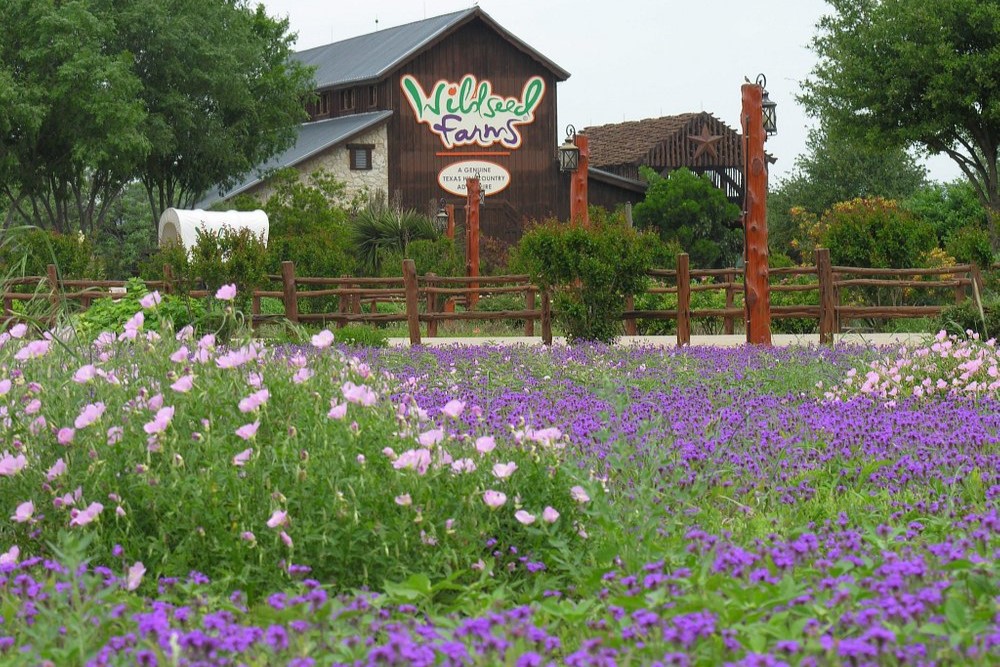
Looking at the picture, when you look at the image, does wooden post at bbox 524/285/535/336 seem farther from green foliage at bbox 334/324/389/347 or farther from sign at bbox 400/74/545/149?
sign at bbox 400/74/545/149

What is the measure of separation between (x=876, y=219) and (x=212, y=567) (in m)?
20.0

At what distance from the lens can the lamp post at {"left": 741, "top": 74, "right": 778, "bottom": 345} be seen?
17125mm

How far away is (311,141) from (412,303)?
32965 mm

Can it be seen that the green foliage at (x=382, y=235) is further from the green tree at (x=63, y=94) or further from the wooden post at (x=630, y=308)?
the wooden post at (x=630, y=308)

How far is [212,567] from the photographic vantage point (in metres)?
4.37

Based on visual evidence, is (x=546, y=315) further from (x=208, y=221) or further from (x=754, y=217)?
(x=208, y=221)

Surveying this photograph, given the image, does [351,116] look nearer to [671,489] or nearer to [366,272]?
[366,272]

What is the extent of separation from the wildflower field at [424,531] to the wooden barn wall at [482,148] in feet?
138

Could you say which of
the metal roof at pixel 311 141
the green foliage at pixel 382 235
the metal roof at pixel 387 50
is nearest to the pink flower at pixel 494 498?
the green foliage at pixel 382 235

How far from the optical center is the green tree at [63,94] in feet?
130

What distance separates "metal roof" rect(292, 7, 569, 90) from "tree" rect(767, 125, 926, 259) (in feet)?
33.9

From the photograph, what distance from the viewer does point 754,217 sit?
17.3 meters

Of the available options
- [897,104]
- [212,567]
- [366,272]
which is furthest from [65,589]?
[897,104]

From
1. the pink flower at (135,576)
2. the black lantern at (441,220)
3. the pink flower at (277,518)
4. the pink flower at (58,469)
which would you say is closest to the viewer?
the pink flower at (135,576)
